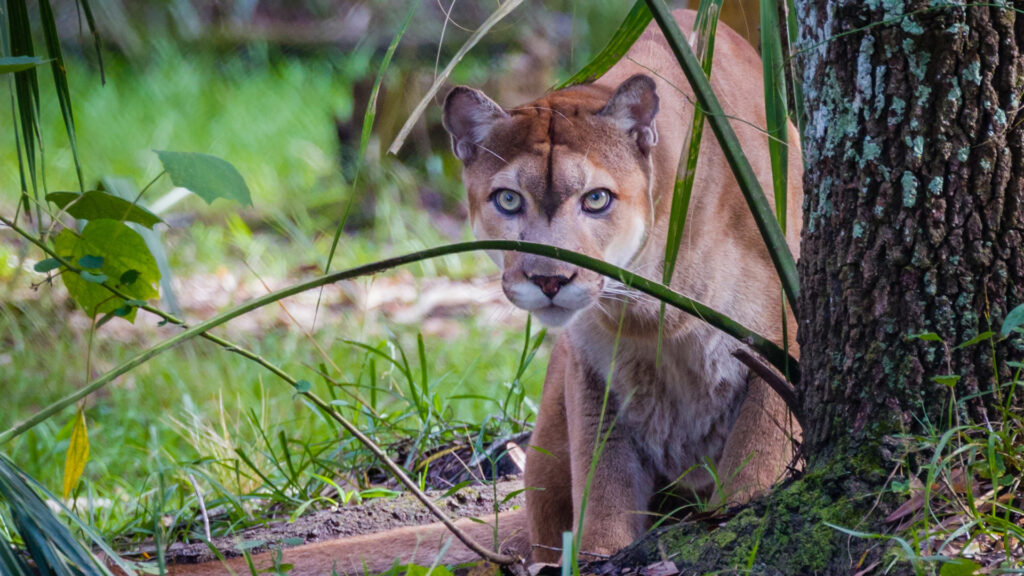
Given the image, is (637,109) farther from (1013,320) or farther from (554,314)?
(1013,320)

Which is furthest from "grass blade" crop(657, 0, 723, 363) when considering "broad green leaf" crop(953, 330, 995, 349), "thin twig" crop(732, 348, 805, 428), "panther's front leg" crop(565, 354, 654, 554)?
"panther's front leg" crop(565, 354, 654, 554)

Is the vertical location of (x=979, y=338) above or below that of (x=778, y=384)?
above

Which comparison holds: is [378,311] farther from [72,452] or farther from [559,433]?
[72,452]

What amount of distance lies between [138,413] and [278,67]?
334 centimetres

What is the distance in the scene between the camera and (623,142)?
102 inches

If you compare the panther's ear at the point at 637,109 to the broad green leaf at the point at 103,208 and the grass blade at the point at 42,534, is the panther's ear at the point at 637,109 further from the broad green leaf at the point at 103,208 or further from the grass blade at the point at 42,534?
the grass blade at the point at 42,534

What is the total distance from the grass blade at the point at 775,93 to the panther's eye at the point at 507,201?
92 cm

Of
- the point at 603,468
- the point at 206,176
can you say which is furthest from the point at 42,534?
the point at 603,468

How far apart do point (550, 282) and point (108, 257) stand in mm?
964

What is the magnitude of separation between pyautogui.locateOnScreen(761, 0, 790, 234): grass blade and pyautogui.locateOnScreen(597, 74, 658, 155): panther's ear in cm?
73

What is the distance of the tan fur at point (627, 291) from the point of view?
2.44 metres

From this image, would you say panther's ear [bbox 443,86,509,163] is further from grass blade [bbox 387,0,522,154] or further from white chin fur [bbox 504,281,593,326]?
grass blade [bbox 387,0,522,154]

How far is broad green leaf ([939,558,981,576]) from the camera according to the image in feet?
4.33

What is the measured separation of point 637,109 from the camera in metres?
2.54
